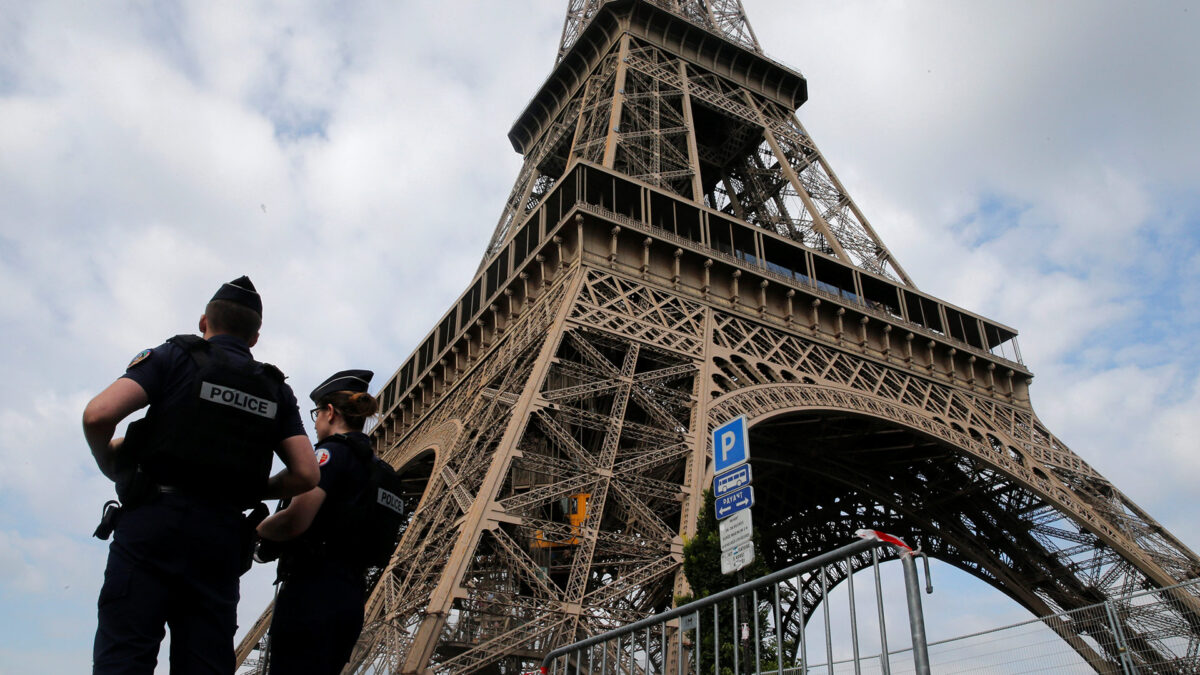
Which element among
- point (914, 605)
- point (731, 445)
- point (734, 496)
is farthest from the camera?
point (731, 445)

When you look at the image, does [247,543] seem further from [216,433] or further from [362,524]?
[362,524]

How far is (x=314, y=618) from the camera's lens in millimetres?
3930

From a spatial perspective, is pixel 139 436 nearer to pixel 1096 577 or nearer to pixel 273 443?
pixel 273 443

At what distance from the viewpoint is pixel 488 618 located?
→ 1384 centimetres

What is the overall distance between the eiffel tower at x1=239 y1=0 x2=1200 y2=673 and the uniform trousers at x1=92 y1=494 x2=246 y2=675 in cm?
1006

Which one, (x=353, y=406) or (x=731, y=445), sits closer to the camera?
(x=353, y=406)

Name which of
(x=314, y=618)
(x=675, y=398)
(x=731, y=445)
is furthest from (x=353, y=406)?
(x=675, y=398)

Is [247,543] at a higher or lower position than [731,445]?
lower

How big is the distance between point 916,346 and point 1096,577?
7.29 meters

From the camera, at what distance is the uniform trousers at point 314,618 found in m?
3.90

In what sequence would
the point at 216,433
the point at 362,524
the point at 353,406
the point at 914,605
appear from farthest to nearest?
the point at 353,406
the point at 362,524
the point at 914,605
the point at 216,433

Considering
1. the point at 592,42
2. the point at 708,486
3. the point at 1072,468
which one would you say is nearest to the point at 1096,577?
the point at 1072,468

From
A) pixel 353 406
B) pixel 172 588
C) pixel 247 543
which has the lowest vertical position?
pixel 172 588

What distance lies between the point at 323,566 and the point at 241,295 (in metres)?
1.29
